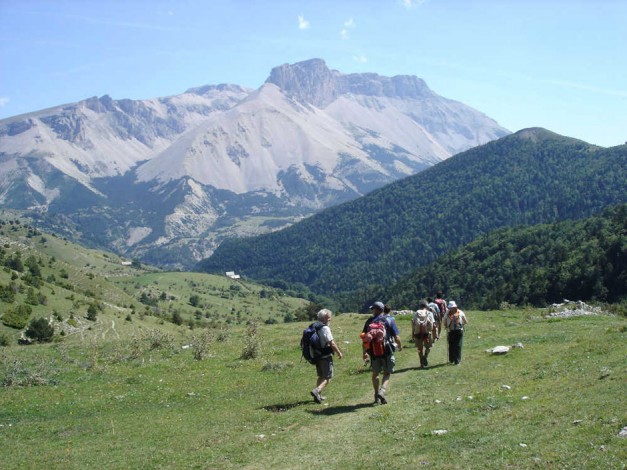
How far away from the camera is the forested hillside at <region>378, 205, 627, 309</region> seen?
8500 cm

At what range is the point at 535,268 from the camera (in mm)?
119312

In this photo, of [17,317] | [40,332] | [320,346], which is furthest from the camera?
[17,317]

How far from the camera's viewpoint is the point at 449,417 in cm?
1509

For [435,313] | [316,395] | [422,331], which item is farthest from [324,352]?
[435,313]

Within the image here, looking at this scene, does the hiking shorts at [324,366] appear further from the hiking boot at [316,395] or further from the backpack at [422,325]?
the backpack at [422,325]

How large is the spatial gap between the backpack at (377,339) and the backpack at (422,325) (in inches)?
258

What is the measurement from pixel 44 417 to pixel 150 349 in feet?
54.9

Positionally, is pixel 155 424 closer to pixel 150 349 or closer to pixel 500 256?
pixel 150 349

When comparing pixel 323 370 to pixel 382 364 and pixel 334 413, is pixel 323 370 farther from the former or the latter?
pixel 382 364

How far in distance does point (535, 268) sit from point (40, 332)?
102 meters

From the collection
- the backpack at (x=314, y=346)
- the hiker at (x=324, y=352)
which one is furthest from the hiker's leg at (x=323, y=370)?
the backpack at (x=314, y=346)

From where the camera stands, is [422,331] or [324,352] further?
[422,331]

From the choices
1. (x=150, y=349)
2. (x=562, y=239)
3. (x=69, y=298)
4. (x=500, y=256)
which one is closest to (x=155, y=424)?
(x=150, y=349)

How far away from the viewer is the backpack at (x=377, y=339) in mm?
18406
